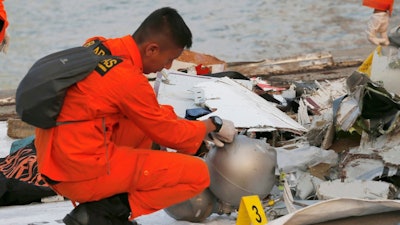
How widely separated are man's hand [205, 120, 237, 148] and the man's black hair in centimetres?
34

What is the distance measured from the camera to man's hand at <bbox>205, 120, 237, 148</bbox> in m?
3.04

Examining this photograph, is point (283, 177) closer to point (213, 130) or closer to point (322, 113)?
point (213, 130)

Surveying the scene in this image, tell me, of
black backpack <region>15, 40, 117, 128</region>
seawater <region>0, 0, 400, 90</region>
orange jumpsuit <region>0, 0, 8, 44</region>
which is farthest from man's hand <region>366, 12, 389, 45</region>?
seawater <region>0, 0, 400, 90</region>

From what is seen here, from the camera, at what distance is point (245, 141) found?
3.13 meters

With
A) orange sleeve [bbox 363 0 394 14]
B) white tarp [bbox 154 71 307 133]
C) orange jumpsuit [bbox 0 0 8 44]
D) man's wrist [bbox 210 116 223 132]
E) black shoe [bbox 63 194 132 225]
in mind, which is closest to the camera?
black shoe [bbox 63 194 132 225]

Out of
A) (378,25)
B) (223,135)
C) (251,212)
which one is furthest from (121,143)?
(378,25)

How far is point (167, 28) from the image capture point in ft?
9.47

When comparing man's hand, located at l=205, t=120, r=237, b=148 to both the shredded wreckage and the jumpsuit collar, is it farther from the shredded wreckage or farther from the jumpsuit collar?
the jumpsuit collar

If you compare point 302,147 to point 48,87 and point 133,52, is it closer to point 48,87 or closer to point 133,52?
point 133,52

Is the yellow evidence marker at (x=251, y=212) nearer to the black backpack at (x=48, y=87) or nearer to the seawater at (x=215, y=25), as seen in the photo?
the black backpack at (x=48, y=87)

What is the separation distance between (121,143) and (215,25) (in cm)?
613

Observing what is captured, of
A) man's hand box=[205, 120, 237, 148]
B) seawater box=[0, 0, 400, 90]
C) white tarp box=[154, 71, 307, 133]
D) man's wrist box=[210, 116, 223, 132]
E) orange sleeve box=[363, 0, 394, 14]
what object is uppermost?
orange sleeve box=[363, 0, 394, 14]

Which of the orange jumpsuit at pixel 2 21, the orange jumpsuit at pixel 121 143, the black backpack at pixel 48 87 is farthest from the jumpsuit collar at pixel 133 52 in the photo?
the orange jumpsuit at pixel 2 21

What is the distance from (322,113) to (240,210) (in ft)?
4.83
